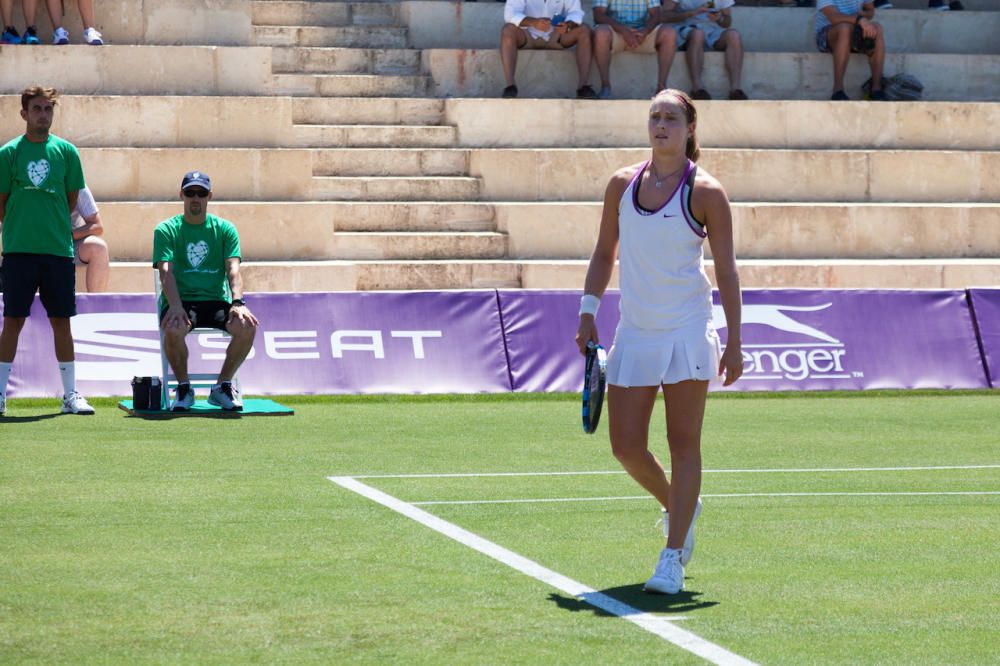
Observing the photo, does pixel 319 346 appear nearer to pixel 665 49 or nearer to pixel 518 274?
pixel 518 274

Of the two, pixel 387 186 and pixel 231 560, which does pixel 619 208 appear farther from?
pixel 387 186

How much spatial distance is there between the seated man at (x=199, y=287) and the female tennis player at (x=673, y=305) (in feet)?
24.1

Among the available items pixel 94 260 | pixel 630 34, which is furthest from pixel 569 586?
pixel 630 34

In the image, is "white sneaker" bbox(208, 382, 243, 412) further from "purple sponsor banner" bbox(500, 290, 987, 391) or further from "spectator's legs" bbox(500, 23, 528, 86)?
"spectator's legs" bbox(500, 23, 528, 86)

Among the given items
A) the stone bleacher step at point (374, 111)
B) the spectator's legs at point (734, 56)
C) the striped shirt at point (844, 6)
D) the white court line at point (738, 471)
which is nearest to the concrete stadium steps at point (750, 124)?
the stone bleacher step at point (374, 111)

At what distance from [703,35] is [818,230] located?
3416mm

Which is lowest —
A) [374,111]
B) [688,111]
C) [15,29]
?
[688,111]

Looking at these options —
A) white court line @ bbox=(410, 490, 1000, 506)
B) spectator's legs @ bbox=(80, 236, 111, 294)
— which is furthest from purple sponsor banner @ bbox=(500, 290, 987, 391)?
white court line @ bbox=(410, 490, 1000, 506)

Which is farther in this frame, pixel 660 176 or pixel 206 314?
pixel 206 314

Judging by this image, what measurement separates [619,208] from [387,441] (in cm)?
539

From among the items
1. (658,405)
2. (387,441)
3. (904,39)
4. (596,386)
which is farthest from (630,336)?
(904,39)

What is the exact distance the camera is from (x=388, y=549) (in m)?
7.16

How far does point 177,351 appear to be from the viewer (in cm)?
1357

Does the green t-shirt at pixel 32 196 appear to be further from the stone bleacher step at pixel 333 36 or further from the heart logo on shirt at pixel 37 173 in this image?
the stone bleacher step at pixel 333 36
